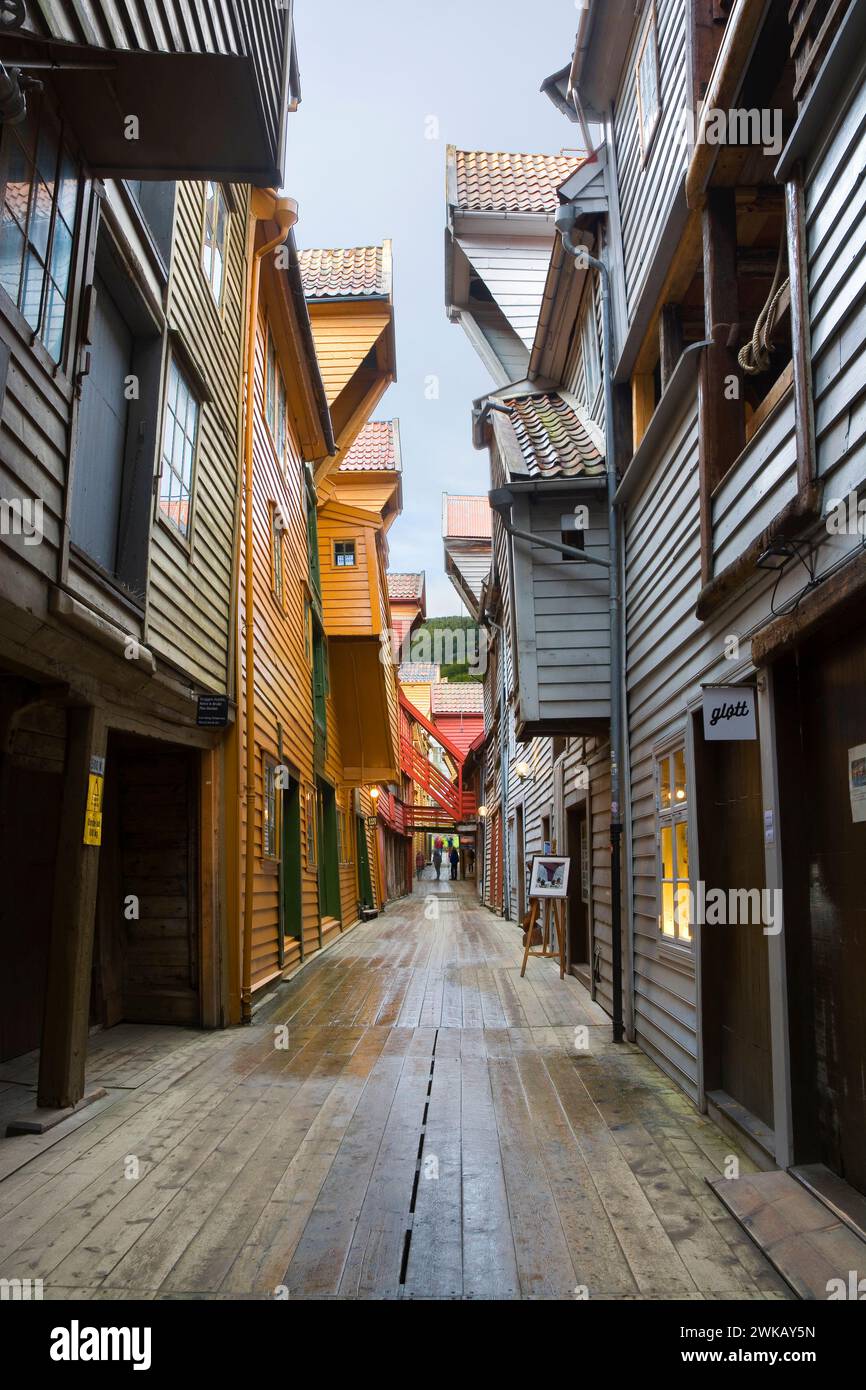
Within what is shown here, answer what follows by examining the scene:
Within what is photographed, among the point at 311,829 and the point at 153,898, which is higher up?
the point at 311,829

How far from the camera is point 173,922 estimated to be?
25.6 feet

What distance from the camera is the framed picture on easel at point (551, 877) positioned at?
393 inches

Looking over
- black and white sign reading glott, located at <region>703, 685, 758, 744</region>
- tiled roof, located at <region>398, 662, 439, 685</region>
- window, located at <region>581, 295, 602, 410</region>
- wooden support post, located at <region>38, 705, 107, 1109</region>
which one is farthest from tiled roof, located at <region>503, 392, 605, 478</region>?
tiled roof, located at <region>398, 662, 439, 685</region>

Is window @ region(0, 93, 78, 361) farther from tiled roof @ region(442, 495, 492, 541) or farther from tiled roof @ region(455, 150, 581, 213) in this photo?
tiled roof @ region(442, 495, 492, 541)

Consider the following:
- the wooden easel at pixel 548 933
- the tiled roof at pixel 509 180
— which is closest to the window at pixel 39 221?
the wooden easel at pixel 548 933

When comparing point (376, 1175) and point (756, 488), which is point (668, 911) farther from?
point (756, 488)

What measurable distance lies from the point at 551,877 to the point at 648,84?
23.1 feet

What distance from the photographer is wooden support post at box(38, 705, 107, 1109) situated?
5.17 metres

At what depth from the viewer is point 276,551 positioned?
11.0 meters

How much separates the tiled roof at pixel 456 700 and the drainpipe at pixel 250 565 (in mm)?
35513

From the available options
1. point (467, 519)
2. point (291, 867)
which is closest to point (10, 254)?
point (291, 867)

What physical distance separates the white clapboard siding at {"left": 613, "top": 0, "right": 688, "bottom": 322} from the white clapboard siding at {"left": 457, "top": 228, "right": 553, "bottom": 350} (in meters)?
4.19

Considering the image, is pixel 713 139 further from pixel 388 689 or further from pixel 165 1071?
pixel 388 689
